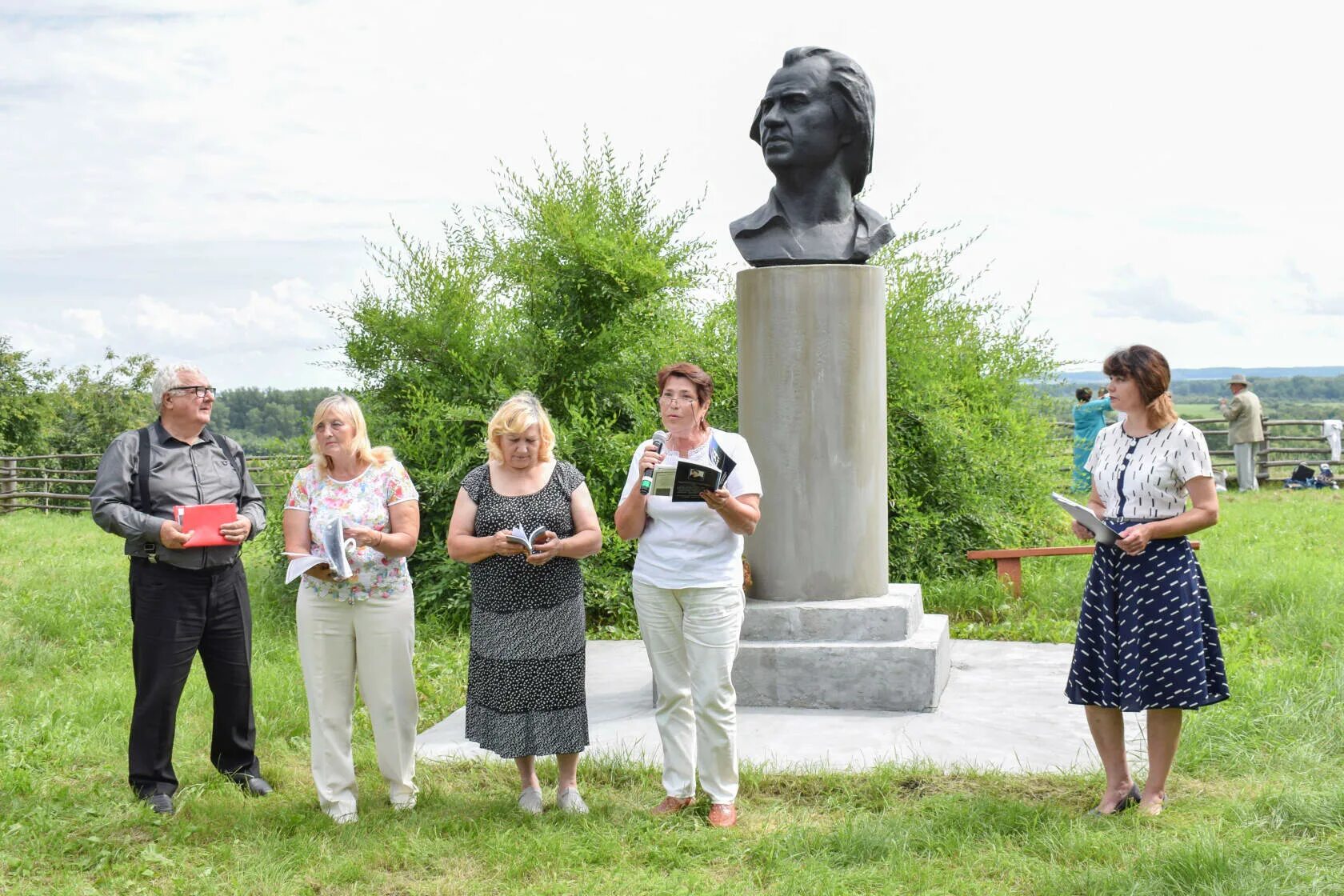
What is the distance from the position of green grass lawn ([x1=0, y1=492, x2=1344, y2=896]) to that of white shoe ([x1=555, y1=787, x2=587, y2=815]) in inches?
2.8

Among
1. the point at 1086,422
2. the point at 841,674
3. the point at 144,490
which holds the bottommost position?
the point at 841,674

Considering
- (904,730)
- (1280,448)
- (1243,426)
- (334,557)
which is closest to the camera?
(334,557)

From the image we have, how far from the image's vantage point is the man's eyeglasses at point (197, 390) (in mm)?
4797

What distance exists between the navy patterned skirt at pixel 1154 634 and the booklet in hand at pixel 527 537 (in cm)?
202

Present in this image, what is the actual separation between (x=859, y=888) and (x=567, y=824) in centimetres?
113

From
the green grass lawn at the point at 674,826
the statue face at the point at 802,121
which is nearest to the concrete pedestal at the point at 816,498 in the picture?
the statue face at the point at 802,121

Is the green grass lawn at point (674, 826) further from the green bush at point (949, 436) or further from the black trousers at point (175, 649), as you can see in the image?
the green bush at point (949, 436)

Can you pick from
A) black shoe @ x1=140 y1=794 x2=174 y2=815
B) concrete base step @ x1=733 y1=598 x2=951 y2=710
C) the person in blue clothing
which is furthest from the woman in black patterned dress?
the person in blue clothing

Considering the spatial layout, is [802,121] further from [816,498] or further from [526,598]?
[526,598]

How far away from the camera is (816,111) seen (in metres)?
6.31

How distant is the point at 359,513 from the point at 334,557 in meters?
0.24

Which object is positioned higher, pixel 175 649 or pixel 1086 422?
pixel 1086 422

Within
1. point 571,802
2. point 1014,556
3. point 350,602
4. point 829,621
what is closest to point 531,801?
point 571,802

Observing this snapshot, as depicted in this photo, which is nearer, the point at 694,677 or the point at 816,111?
the point at 694,677
